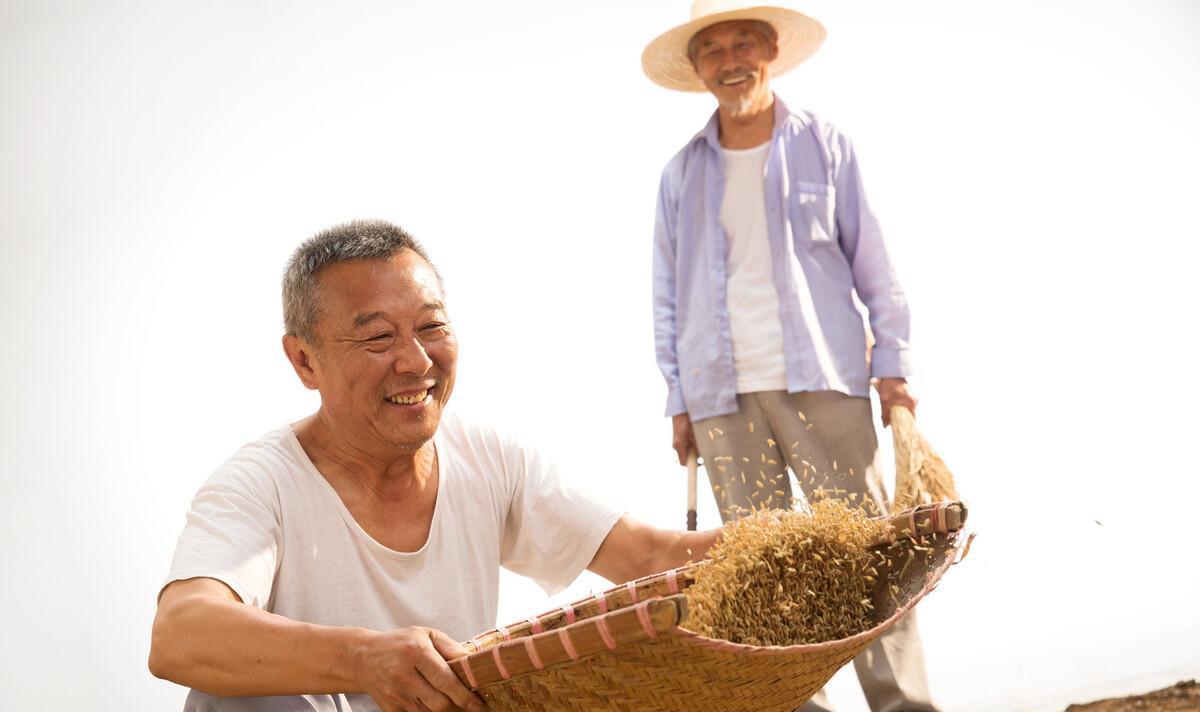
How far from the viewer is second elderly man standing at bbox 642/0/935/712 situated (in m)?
2.93

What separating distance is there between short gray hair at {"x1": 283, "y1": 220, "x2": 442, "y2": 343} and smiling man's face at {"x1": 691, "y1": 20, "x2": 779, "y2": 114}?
4.80ft

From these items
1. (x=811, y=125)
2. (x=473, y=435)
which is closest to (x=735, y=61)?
(x=811, y=125)

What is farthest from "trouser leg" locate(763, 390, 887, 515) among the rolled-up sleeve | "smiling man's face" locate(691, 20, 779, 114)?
"smiling man's face" locate(691, 20, 779, 114)

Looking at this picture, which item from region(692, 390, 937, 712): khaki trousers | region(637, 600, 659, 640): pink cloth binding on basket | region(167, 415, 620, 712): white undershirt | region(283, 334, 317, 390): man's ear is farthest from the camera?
region(692, 390, 937, 712): khaki trousers

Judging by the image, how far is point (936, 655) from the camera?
3879mm

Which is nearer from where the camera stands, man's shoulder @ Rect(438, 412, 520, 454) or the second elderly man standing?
man's shoulder @ Rect(438, 412, 520, 454)

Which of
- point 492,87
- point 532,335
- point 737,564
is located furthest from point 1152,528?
point 737,564

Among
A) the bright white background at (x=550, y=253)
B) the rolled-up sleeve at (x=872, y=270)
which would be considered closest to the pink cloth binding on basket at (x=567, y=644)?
the rolled-up sleeve at (x=872, y=270)

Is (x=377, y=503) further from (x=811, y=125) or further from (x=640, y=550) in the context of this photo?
(x=811, y=125)

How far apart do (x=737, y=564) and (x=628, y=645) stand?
430 millimetres

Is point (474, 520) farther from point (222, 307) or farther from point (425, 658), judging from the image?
point (222, 307)

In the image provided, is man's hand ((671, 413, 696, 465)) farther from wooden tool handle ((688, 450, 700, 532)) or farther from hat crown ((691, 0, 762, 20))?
hat crown ((691, 0, 762, 20))

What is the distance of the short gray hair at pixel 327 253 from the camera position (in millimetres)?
1765

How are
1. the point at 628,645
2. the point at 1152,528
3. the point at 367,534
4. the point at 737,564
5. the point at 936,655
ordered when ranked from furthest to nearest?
the point at 1152,528, the point at 936,655, the point at 367,534, the point at 737,564, the point at 628,645
